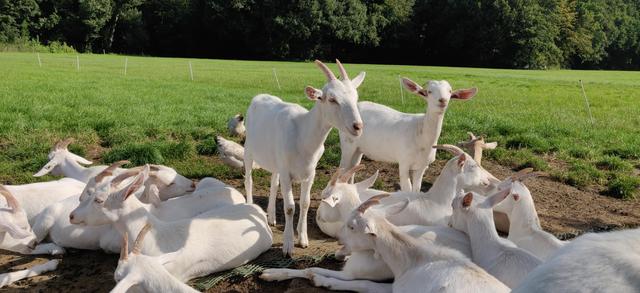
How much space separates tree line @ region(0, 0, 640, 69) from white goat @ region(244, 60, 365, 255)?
158 feet

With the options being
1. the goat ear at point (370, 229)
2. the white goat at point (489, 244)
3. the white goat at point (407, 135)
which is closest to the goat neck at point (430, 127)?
the white goat at point (407, 135)

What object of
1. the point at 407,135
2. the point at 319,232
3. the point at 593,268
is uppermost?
the point at 593,268

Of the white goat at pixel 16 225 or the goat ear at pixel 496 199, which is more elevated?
the goat ear at pixel 496 199

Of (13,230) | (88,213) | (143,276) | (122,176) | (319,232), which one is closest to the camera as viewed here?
(143,276)

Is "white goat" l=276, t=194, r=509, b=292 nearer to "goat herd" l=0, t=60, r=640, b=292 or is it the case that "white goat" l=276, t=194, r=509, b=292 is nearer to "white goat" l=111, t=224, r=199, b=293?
"goat herd" l=0, t=60, r=640, b=292

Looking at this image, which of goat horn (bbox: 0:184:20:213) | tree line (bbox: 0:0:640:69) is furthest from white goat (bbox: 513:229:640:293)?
tree line (bbox: 0:0:640:69)

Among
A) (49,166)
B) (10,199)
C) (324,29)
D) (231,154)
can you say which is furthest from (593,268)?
(324,29)

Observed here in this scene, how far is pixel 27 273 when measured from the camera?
4.65 metres

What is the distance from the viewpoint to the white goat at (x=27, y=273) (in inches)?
177

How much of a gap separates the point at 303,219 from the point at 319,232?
554 millimetres

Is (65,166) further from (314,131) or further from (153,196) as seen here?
(314,131)

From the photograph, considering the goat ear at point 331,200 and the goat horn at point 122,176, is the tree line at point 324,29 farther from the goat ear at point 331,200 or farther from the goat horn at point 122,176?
the goat horn at point 122,176

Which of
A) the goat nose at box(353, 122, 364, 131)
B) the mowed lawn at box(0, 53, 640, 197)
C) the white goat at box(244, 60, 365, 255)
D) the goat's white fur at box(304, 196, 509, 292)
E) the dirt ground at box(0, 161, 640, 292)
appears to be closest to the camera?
the goat's white fur at box(304, 196, 509, 292)

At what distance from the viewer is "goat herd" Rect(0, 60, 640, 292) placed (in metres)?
Result: 3.98
